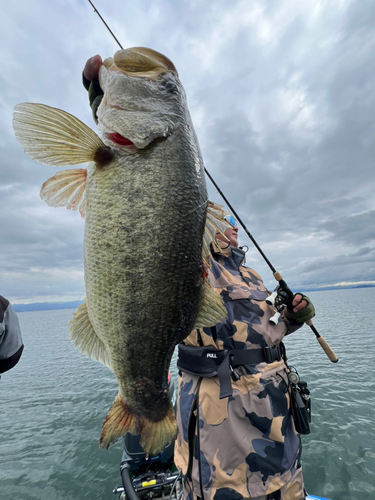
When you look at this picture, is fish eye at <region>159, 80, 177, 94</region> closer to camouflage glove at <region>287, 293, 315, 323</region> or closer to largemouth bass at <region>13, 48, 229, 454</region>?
largemouth bass at <region>13, 48, 229, 454</region>

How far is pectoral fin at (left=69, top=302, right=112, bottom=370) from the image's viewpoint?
1562mm

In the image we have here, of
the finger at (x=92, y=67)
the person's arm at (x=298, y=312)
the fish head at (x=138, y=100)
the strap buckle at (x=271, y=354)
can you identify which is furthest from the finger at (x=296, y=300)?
the finger at (x=92, y=67)

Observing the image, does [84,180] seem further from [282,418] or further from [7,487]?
[7,487]

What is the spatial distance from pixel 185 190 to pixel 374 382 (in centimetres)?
1110

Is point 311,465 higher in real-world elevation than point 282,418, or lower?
lower

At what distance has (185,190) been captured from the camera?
4.75 feet

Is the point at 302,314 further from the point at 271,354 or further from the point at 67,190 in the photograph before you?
the point at 67,190

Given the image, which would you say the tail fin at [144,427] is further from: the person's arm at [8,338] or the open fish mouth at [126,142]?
the open fish mouth at [126,142]

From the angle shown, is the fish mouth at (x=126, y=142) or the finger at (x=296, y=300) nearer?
the fish mouth at (x=126, y=142)

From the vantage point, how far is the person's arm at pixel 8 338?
227cm

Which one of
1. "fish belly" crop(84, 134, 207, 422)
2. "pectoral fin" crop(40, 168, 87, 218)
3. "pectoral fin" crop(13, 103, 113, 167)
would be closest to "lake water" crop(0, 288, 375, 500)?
"fish belly" crop(84, 134, 207, 422)

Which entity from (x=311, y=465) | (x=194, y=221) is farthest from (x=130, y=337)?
(x=311, y=465)

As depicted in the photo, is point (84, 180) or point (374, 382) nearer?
point (84, 180)

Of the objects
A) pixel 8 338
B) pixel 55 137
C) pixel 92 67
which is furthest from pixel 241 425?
pixel 92 67
